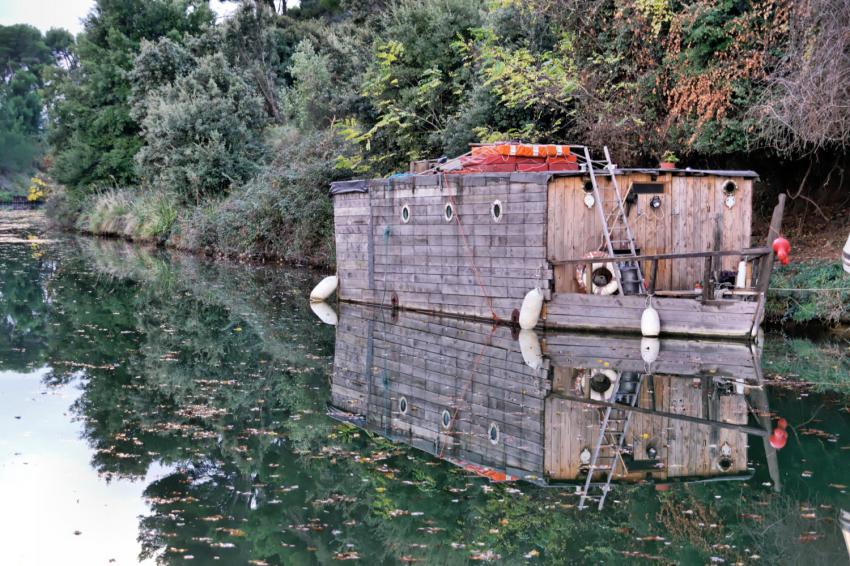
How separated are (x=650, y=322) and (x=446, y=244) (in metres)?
4.33

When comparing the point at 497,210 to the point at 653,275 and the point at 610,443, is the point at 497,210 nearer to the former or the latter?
the point at 653,275

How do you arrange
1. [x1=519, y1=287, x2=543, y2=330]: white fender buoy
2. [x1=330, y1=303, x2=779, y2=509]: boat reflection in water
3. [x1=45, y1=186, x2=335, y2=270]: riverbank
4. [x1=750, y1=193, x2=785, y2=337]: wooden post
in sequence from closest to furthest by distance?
[x1=330, y1=303, x2=779, y2=509]: boat reflection in water → [x1=750, y1=193, x2=785, y2=337]: wooden post → [x1=519, y1=287, x2=543, y2=330]: white fender buoy → [x1=45, y1=186, x2=335, y2=270]: riverbank

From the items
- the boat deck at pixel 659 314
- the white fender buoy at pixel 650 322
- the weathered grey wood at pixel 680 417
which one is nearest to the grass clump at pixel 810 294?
the boat deck at pixel 659 314

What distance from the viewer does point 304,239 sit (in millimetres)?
27031

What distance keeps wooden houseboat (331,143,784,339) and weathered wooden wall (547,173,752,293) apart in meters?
0.02

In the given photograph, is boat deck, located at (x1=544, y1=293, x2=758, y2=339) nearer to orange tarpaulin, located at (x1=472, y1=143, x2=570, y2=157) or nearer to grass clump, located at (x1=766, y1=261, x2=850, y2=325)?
grass clump, located at (x1=766, y1=261, x2=850, y2=325)

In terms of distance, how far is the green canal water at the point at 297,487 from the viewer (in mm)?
6348

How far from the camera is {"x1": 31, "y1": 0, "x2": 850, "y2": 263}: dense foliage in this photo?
16.2 meters

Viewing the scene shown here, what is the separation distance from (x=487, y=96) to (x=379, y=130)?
177 inches

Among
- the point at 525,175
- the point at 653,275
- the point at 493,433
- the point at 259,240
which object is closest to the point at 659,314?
the point at 653,275

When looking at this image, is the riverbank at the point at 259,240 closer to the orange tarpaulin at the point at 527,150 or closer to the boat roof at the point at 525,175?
the boat roof at the point at 525,175

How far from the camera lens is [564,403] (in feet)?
34.0

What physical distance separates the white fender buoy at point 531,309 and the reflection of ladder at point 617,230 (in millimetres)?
1258

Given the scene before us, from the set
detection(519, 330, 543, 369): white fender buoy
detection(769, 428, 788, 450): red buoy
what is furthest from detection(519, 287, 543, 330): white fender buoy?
detection(769, 428, 788, 450): red buoy
